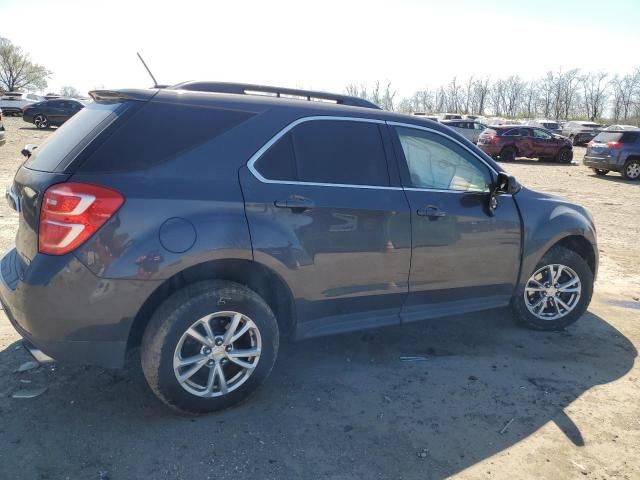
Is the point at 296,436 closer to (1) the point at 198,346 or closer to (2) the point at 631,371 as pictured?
(1) the point at 198,346

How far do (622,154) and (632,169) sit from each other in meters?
0.57

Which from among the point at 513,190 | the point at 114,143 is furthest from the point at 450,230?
the point at 114,143

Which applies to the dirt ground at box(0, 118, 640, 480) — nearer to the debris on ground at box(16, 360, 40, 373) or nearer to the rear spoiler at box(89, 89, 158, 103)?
the debris on ground at box(16, 360, 40, 373)

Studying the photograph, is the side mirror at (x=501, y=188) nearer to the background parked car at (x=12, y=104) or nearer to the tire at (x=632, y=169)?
the tire at (x=632, y=169)

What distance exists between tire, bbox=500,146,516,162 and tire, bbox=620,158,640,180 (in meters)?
6.07

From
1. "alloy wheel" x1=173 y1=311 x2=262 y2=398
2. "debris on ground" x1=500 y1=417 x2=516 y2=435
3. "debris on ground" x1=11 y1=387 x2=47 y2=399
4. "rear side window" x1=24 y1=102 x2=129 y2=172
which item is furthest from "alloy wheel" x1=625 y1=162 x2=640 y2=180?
"debris on ground" x1=11 y1=387 x2=47 y2=399

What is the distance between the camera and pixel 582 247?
15.1ft

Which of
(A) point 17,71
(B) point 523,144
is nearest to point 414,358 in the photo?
(B) point 523,144

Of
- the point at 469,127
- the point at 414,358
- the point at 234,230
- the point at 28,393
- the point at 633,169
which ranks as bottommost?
the point at 633,169

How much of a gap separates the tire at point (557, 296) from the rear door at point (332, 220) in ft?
4.67

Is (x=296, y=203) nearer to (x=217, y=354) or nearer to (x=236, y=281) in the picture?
(x=236, y=281)

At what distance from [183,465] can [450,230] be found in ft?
7.52

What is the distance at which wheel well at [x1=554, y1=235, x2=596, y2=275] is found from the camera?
452 centimetres

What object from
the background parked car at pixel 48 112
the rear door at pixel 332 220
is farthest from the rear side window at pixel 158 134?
the background parked car at pixel 48 112
